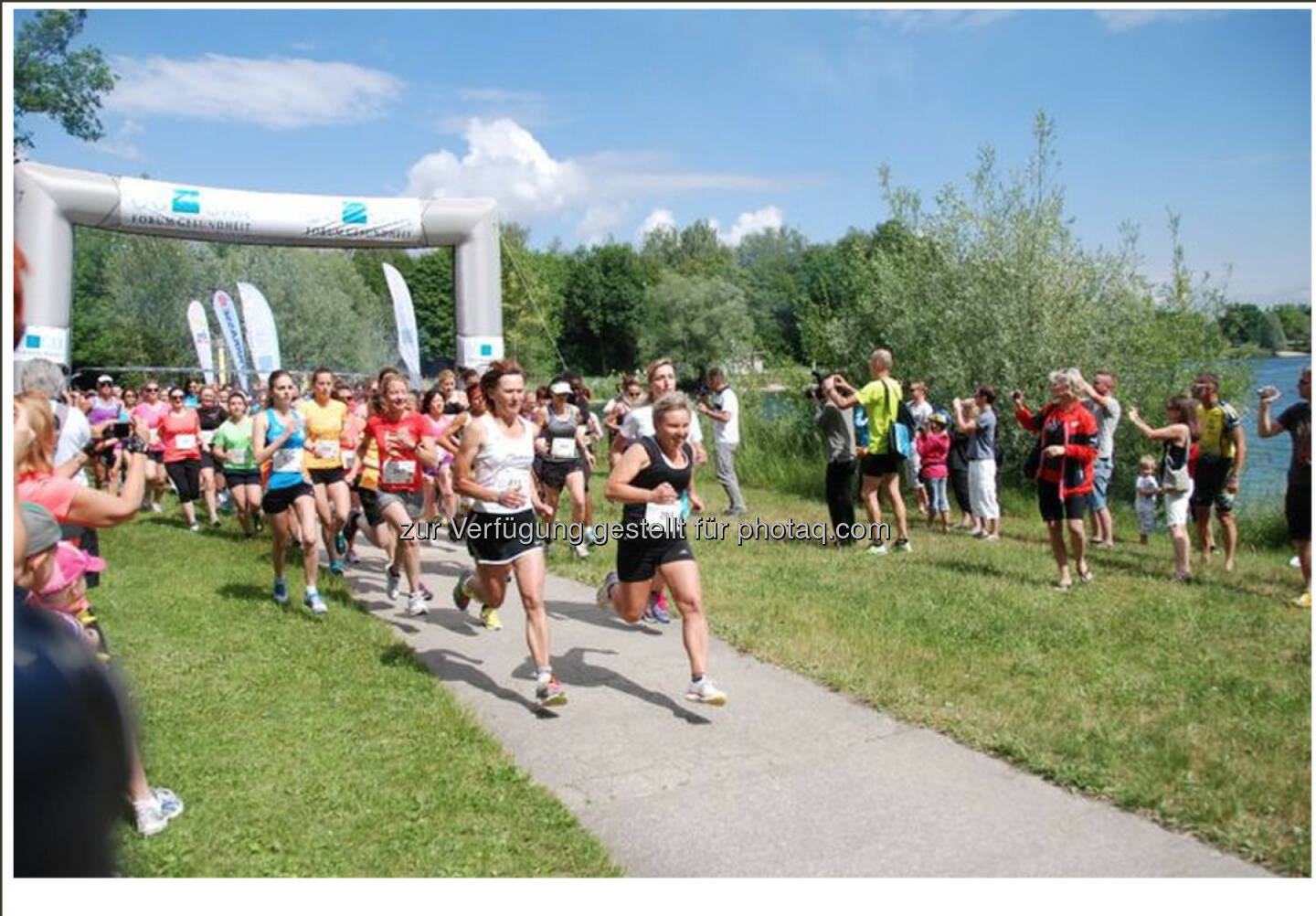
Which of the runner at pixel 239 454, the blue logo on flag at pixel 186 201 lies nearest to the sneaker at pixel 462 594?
the runner at pixel 239 454

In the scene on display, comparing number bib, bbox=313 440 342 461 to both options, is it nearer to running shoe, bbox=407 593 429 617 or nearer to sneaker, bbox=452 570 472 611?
running shoe, bbox=407 593 429 617

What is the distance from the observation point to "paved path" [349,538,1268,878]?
3451mm

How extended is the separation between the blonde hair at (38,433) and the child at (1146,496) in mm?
10258

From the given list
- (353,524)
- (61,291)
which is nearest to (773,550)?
(353,524)

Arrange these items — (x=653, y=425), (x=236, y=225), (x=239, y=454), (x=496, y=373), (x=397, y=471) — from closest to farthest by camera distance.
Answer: (x=496, y=373) → (x=653, y=425) → (x=397, y=471) → (x=239, y=454) → (x=236, y=225)

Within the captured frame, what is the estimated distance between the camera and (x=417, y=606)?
730 centimetres

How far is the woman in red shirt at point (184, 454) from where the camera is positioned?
39.3 ft

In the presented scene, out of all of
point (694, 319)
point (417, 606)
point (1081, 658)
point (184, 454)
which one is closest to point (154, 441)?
point (184, 454)

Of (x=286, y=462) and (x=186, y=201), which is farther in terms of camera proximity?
(x=186, y=201)

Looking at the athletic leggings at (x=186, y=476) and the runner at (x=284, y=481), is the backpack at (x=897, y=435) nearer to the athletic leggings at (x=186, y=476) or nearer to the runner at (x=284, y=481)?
the runner at (x=284, y=481)

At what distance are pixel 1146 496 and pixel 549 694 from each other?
8.39m

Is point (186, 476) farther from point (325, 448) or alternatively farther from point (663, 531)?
point (663, 531)

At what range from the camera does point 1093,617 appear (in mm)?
6742

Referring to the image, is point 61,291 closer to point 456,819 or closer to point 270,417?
point 270,417
